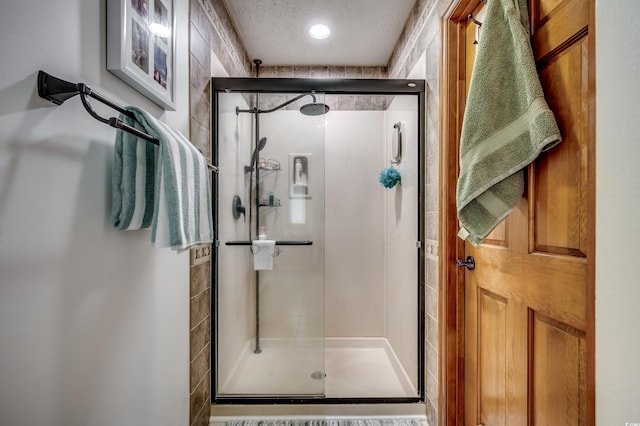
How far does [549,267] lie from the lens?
0.85m

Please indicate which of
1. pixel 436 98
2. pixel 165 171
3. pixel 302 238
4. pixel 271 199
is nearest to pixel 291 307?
pixel 302 238

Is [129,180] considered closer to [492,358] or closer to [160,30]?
[160,30]

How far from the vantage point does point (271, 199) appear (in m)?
1.81

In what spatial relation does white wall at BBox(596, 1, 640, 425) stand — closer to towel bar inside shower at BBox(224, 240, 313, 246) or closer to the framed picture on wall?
the framed picture on wall

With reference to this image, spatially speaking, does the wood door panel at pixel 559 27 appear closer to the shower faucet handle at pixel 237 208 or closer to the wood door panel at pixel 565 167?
the wood door panel at pixel 565 167

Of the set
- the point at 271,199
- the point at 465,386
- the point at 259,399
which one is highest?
the point at 271,199

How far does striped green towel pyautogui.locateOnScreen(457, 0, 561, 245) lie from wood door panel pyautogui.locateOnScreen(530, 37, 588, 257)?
6cm

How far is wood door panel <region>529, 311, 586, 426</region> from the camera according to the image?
75cm

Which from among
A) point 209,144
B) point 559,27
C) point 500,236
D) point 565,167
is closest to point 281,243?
point 209,144

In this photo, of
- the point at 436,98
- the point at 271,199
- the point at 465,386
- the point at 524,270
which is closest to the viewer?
the point at 524,270

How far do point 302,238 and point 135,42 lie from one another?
1235 millimetres

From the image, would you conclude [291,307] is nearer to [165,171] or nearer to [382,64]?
[165,171]

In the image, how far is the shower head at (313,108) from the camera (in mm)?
1760

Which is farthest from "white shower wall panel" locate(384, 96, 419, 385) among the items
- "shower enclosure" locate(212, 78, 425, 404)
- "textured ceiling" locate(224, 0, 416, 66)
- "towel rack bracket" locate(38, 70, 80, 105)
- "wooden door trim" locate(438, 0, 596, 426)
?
"towel rack bracket" locate(38, 70, 80, 105)
